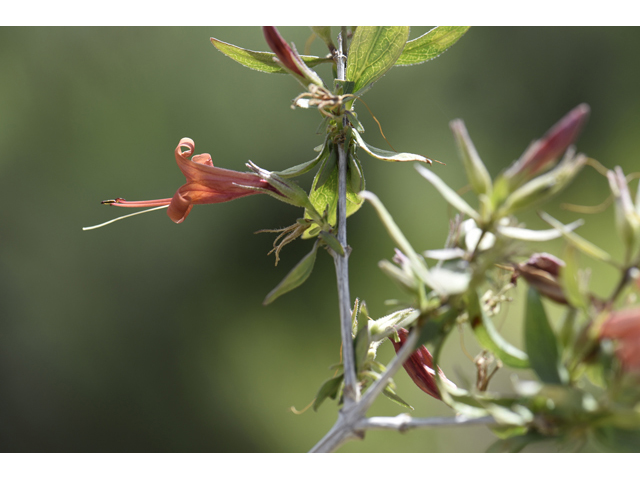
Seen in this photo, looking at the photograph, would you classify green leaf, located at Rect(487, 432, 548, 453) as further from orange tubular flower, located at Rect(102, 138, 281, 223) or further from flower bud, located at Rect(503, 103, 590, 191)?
orange tubular flower, located at Rect(102, 138, 281, 223)

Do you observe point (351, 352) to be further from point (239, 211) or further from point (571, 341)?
point (239, 211)

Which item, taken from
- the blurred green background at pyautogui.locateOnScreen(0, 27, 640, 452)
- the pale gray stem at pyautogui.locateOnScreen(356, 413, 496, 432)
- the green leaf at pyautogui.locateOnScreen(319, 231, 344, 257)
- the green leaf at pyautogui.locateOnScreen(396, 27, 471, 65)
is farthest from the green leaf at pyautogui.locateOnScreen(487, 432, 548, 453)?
the blurred green background at pyautogui.locateOnScreen(0, 27, 640, 452)

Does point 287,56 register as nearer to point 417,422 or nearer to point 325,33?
point 325,33

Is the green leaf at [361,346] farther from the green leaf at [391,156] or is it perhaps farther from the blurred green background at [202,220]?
the blurred green background at [202,220]

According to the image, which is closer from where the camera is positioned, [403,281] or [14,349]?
[403,281]

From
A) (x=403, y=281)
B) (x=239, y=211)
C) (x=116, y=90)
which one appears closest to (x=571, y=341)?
(x=403, y=281)

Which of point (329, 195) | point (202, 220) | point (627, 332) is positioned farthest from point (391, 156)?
point (202, 220)

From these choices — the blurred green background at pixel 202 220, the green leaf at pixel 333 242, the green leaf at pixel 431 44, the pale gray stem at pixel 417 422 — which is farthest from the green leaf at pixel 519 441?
the blurred green background at pixel 202 220
